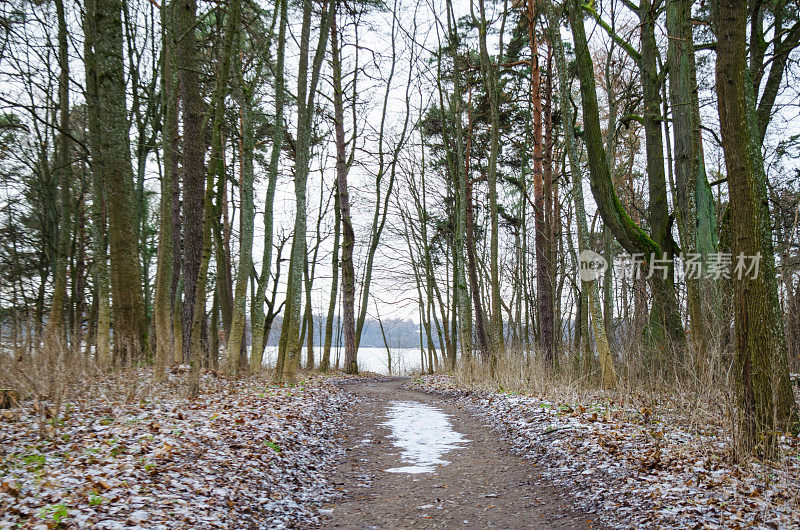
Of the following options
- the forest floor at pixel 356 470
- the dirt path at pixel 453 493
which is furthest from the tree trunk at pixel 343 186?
the dirt path at pixel 453 493

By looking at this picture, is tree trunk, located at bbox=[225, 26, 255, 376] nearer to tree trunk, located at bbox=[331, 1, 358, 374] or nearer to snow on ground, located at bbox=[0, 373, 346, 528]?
snow on ground, located at bbox=[0, 373, 346, 528]

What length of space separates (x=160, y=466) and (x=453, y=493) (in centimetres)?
248

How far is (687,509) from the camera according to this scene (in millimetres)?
3365

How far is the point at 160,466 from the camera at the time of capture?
3.93 meters

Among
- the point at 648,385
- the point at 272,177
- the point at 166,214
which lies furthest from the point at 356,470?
the point at 272,177

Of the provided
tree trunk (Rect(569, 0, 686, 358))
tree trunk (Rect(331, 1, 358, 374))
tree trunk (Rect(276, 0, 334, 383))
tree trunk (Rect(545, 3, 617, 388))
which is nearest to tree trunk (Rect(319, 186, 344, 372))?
tree trunk (Rect(331, 1, 358, 374))

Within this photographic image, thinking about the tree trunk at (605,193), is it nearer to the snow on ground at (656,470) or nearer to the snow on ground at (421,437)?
the snow on ground at (656,470)

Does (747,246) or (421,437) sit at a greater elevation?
(747,246)

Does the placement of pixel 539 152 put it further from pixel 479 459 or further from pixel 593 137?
pixel 479 459

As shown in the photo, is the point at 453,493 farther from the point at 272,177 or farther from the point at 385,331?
the point at 385,331

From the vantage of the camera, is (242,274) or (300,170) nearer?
(242,274)

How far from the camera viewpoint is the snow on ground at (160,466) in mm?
3098

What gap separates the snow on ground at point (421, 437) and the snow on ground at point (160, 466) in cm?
94

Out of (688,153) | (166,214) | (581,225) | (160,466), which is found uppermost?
(688,153)
